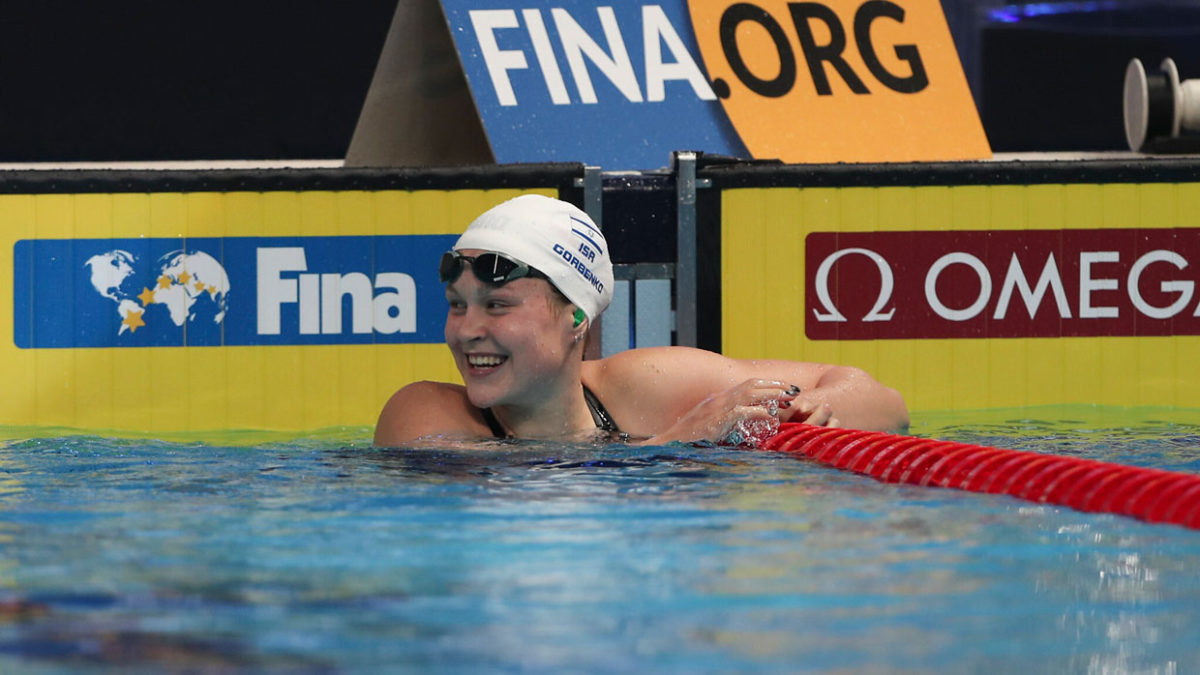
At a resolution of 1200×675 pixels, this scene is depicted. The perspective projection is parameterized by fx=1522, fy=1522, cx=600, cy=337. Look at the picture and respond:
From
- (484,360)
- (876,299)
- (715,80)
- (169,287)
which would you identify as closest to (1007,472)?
(484,360)

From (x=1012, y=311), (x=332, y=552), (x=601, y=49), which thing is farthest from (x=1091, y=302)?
(x=332, y=552)

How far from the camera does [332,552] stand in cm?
248

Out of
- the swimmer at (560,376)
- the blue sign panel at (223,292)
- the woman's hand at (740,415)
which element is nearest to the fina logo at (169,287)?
the blue sign panel at (223,292)

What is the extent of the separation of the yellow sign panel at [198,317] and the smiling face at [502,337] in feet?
4.37

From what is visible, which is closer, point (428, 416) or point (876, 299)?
point (428, 416)

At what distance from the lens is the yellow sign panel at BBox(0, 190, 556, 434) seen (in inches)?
192

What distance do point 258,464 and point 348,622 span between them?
1.74 m

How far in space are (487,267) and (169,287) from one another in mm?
1714

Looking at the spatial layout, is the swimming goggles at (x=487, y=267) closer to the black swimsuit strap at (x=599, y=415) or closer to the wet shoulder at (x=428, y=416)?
the wet shoulder at (x=428, y=416)

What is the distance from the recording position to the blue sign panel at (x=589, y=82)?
578 centimetres

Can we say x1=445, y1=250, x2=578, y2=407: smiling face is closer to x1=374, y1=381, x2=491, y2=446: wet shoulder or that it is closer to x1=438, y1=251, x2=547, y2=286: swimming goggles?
x1=438, y1=251, x2=547, y2=286: swimming goggles

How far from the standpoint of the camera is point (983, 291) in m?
5.00

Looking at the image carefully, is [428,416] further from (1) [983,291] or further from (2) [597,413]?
(1) [983,291]

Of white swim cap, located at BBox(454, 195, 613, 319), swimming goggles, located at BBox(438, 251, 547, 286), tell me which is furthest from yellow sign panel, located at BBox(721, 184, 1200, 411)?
swimming goggles, located at BBox(438, 251, 547, 286)
